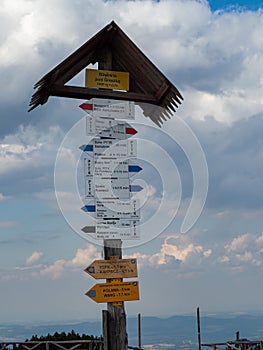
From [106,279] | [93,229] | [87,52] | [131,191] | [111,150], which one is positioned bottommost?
[106,279]

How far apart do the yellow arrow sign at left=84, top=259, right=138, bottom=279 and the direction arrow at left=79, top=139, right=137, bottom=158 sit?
1.35 metres

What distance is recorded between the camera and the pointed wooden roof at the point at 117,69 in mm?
7875

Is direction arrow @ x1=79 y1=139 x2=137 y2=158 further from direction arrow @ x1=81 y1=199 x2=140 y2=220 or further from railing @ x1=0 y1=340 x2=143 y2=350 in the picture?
railing @ x1=0 y1=340 x2=143 y2=350

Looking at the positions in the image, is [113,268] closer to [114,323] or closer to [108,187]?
[114,323]

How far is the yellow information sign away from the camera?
803 centimetres

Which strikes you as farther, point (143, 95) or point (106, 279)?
point (143, 95)

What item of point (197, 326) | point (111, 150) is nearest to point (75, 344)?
point (197, 326)

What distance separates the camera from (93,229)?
Answer: 7.42 metres

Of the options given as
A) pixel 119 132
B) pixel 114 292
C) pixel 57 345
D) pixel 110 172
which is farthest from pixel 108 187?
pixel 57 345

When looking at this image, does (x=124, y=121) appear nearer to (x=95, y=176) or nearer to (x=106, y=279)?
(x=95, y=176)

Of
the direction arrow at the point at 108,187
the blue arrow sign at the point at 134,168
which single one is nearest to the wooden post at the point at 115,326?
the direction arrow at the point at 108,187

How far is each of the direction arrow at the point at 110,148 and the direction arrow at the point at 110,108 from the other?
1.19 feet

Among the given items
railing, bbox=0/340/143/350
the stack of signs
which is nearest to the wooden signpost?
the stack of signs

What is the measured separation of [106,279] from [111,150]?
5.39 feet
